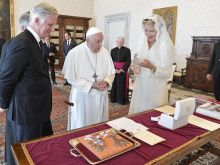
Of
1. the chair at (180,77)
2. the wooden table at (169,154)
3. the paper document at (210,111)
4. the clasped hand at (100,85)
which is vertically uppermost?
the clasped hand at (100,85)

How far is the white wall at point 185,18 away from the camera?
24.3ft

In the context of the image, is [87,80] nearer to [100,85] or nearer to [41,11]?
[100,85]

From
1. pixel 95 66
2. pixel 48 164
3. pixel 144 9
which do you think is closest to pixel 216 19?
pixel 144 9

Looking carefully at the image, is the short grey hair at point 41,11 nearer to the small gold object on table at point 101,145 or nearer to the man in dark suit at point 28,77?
the man in dark suit at point 28,77

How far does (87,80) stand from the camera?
262 cm

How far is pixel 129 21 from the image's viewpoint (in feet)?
35.1

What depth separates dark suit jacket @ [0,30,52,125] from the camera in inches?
66.5

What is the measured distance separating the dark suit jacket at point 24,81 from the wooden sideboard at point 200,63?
20.8ft

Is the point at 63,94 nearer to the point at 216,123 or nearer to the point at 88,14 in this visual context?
the point at 216,123

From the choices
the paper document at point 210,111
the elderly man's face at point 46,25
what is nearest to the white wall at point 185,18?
the paper document at point 210,111

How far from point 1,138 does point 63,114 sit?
1.45 meters

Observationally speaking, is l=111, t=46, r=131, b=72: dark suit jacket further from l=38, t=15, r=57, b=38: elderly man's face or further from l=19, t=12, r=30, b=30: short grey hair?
l=38, t=15, r=57, b=38: elderly man's face

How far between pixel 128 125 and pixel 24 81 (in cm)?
92

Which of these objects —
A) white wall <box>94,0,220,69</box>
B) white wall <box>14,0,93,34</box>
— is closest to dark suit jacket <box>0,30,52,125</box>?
white wall <box>94,0,220,69</box>
